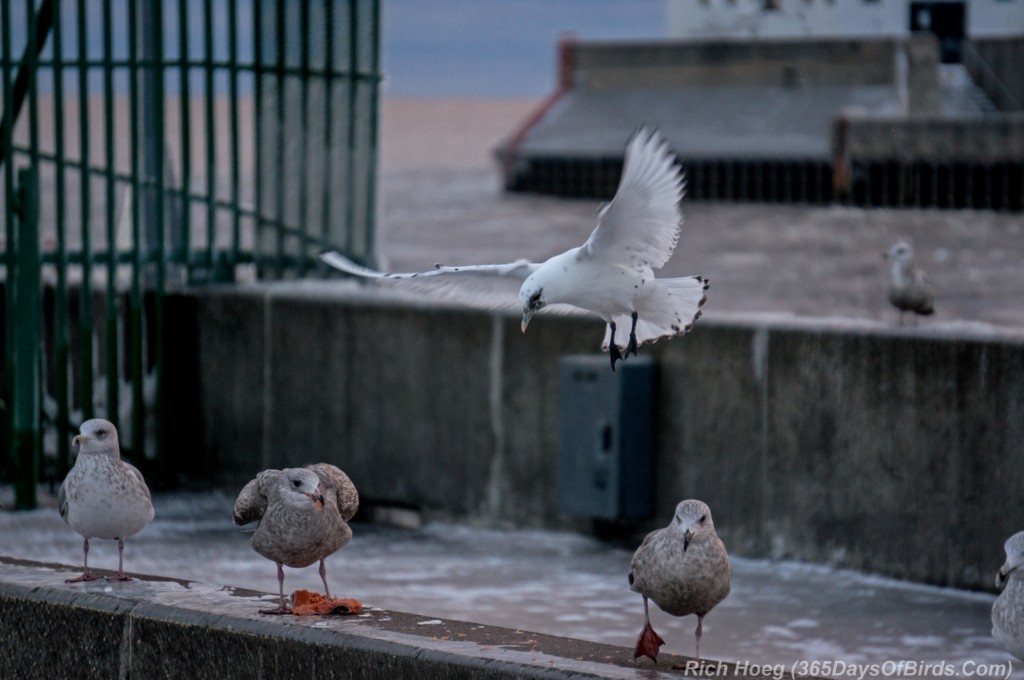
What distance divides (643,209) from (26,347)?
5990mm

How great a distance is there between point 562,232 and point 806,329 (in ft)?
76.8

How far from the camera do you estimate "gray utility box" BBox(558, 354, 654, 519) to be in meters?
9.85

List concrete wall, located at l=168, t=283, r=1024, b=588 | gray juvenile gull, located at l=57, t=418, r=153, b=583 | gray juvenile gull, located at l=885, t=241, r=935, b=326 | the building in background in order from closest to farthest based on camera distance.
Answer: gray juvenile gull, located at l=57, t=418, r=153, b=583 < concrete wall, located at l=168, t=283, r=1024, b=588 < gray juvenile gull, located at l=885, t=241, r=935, b=326 < the building in background

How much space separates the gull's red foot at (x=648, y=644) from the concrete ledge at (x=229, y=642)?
4 cm

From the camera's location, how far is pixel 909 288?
37.4 feet

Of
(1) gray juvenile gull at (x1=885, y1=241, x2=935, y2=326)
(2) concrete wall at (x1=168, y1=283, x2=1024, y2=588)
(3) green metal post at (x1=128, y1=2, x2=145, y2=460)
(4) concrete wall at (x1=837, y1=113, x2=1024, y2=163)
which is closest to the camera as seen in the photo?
(2) concrete wall at (x1=168, y1=283, x2=1024, y2=588)

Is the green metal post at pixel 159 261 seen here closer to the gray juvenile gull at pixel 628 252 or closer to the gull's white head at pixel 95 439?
the gull's white head at pixel 95 439

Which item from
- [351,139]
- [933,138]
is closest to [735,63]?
[933,138]

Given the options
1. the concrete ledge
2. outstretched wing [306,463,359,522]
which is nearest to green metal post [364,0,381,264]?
the concrete ledge

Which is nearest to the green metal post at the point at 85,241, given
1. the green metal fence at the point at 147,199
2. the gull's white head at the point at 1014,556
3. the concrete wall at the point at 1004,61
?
the green metal fence at the point at 147,199

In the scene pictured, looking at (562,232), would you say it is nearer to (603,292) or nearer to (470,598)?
(470,598)

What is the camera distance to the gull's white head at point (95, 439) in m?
6.44

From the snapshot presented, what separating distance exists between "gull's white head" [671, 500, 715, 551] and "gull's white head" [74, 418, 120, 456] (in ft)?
7.17

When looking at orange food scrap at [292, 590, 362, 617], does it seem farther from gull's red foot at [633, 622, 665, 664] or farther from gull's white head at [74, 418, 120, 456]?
gull's red foot at [633, 622, 665, 664]
